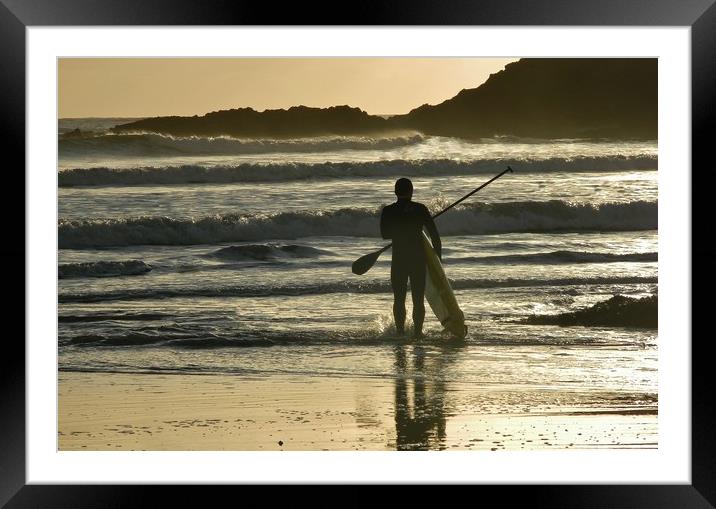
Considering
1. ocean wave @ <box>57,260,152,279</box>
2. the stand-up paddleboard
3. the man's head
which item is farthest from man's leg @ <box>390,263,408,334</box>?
ocean wave @ <box>57,260,152,279</box>

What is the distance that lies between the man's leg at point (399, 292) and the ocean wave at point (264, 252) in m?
1.01

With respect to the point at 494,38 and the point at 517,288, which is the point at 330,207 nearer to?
the point at 517,288

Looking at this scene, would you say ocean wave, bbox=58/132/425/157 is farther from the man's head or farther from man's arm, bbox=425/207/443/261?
man's arm, bbox=425/207/443/261

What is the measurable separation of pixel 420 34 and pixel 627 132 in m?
2.51

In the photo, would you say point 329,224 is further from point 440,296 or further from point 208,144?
point 440,296

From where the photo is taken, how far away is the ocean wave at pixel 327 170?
19.4 ft

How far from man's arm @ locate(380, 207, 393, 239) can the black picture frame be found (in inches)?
74.2

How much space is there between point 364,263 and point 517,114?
1.23m

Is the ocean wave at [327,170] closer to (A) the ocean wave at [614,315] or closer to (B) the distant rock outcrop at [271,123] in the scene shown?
(B) the distant rock outcrop at [271,123]

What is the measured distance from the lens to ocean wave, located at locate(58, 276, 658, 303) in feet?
18.5

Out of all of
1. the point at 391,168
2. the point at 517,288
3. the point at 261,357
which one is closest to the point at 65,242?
the point at 261,357

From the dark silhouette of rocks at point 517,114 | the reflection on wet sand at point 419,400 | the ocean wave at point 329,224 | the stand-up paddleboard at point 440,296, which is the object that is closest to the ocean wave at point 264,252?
the ocean wave at point 329,224

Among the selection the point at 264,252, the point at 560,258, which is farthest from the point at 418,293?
the point at 264,252

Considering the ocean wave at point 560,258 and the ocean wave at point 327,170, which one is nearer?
the ocean wave at point 560,258
